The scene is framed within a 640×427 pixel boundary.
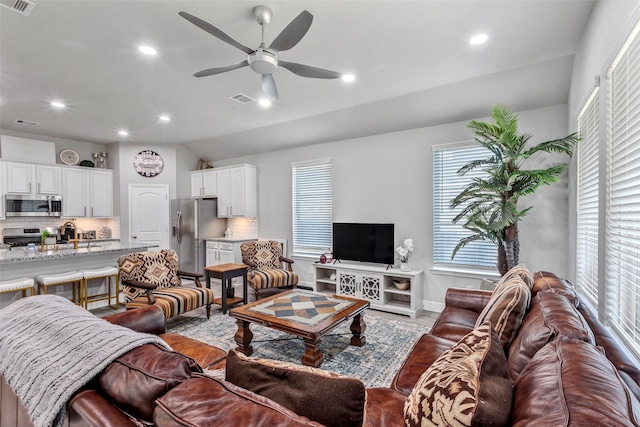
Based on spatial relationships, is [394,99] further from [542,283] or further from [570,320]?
[570,320]

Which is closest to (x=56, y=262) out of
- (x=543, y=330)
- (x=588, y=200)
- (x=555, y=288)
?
(x=543, y=330)

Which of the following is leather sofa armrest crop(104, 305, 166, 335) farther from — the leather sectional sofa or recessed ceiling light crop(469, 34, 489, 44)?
recessed ceiling light crop(469, 34, 489, 44)

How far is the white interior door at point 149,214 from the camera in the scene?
6.26 meters

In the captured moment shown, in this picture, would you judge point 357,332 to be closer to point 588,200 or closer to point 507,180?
point 507,180

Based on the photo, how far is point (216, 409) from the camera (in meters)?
0.73

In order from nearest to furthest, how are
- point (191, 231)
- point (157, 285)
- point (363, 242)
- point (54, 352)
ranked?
1. point (54, 352)
2. point (157, 285)
3. point (363, 242)
4. point (191, 231)

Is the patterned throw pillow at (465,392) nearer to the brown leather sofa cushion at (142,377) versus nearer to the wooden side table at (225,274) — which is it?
the brown leather sofa cushion at (142,377)

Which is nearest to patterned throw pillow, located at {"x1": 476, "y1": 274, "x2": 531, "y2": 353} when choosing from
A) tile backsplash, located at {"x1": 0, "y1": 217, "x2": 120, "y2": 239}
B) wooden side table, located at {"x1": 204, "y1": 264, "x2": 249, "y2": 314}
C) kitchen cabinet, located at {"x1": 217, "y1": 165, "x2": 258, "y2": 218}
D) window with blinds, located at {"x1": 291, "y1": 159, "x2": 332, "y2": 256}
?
wooden side table, located at {"x1": 204, "y1": 264, "x2": 249, "y2": 314}

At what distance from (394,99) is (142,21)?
2830 mm

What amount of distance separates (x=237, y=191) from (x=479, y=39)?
4714 mm

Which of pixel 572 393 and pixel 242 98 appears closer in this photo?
pixel 572 393

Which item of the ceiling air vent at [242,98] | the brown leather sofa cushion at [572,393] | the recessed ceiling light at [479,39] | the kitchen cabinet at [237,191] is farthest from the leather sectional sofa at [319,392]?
the kitchen cabinet at [237,191]

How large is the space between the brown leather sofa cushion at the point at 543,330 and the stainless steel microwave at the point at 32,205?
7.20m


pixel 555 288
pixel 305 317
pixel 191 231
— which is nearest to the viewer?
pixel 555 288
